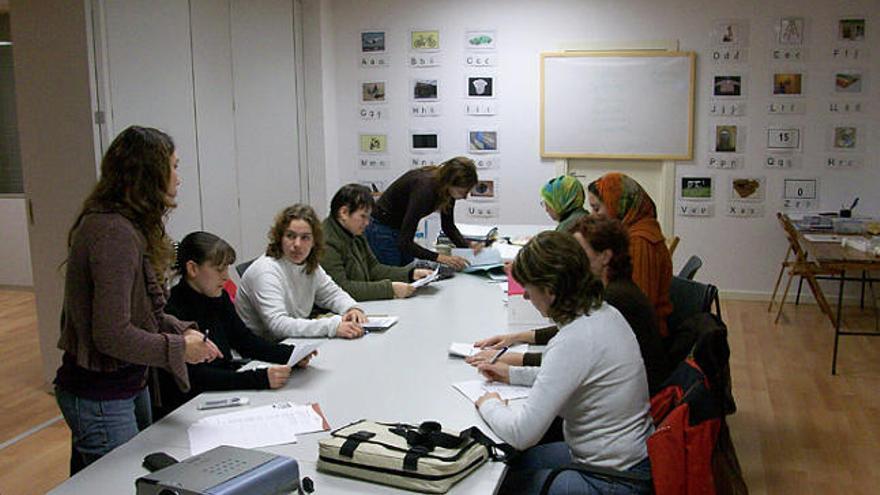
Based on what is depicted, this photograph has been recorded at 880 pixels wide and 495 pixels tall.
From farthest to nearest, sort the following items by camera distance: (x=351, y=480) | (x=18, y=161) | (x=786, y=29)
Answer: (x=18, y=161)
(x=786, y=29)
(x=351, y=480)

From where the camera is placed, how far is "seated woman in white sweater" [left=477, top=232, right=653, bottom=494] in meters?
2.04

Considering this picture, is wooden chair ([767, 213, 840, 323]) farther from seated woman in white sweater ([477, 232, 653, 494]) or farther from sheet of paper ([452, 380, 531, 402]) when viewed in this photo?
seated woman in white sweater ([477, 232, 653, 494])

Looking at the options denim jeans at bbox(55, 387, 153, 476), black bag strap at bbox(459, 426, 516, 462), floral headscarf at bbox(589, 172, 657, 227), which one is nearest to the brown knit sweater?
denim jeans at bbox(55, 387, 153, 476)

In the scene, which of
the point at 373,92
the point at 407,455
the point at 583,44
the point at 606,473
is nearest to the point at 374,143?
the point at 373,92

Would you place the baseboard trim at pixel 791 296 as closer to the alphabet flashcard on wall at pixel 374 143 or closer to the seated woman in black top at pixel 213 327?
the alphabet flashcard on wall at pixel 374 143

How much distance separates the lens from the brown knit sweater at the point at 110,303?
1.92 meters

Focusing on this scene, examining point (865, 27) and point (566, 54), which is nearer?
point (865, 27)

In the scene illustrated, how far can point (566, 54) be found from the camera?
21.8 ft

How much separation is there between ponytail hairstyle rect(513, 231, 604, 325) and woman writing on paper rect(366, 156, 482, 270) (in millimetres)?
2067

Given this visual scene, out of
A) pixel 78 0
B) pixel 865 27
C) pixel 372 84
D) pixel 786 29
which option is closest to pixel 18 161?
pixel 372 84

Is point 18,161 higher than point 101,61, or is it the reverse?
point 101,61

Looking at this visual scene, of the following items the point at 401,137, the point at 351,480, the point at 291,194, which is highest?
the point at 401,137

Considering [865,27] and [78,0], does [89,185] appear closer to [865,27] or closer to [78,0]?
[78,0]

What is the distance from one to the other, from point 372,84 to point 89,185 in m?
3.52
